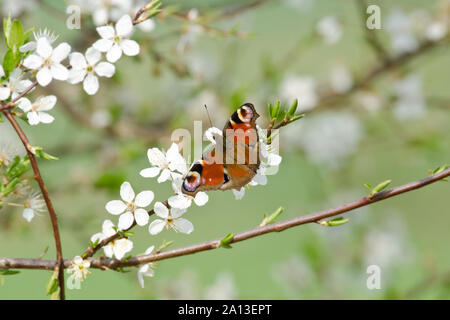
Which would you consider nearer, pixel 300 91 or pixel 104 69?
pixel 104 69

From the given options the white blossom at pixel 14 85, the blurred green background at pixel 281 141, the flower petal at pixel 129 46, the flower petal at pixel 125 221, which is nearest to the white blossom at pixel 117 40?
the flower petal at pixel 129 46

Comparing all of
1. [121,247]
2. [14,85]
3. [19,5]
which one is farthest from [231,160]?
[19,5]

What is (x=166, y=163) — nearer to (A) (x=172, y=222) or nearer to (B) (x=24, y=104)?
(A) (x=172, y=222)

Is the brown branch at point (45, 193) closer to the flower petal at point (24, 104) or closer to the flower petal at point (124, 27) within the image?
the flower petal at point (24, 104)

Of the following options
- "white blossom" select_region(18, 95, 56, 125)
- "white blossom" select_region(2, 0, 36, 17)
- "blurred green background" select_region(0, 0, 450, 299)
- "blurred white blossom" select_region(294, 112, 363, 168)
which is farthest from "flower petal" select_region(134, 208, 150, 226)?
"blurred white blossom" select_region(294, 112, 363, 168)

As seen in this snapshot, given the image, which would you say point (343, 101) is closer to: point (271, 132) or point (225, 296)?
point (225, 296)

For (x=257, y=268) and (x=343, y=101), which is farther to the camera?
(x=257, y=268)
